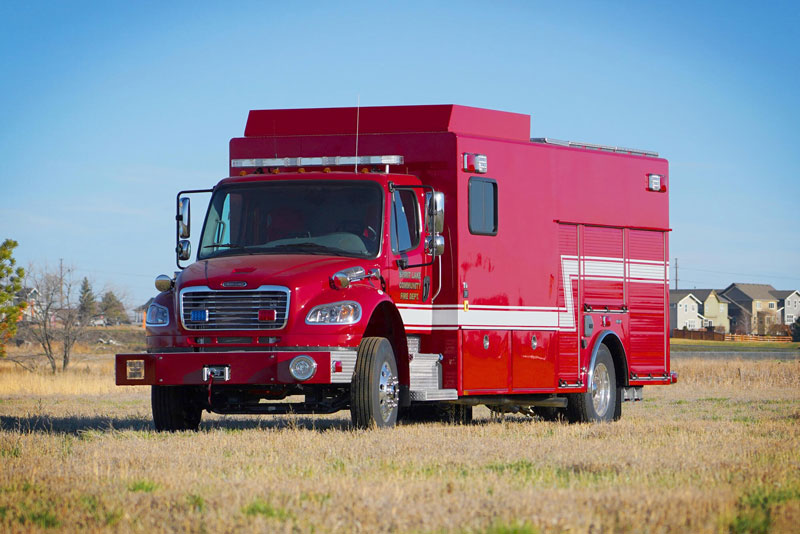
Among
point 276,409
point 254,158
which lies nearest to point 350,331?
point 276,409

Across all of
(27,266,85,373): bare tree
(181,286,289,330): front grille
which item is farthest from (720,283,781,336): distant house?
(181,286,289,330): front grille

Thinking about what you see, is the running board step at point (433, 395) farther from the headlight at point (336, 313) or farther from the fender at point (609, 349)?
the fender at point (609, 349)

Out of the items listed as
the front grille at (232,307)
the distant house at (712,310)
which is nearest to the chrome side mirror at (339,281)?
the front grille at (232,307)

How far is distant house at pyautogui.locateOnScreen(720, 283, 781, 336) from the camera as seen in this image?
13188cm

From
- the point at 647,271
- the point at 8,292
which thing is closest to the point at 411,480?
the point at 647,271

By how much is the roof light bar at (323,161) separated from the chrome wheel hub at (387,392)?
275cm

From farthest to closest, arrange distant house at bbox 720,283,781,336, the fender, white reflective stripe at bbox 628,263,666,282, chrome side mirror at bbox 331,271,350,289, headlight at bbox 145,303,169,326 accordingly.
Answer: distant house at bbox 720,283,781,336, white reflective stripe at bbox 628,263,666,282, the fender, headlight at bbox 145,303,169,326, chrome side mirror at bbox 331,271,350,289

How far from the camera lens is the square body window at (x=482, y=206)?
14375 mm

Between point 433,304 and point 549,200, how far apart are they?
250 centimetres

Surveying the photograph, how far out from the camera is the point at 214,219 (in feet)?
44.5

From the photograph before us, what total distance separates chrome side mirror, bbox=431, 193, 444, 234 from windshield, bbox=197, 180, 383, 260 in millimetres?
589

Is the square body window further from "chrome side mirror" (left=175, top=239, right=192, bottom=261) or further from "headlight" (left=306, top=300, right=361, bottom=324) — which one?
"chrome side mirror" (left=175, top=239, right=192, bottom=261)

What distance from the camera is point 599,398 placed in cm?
1675

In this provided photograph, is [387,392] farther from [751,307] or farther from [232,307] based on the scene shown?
[751,307]
